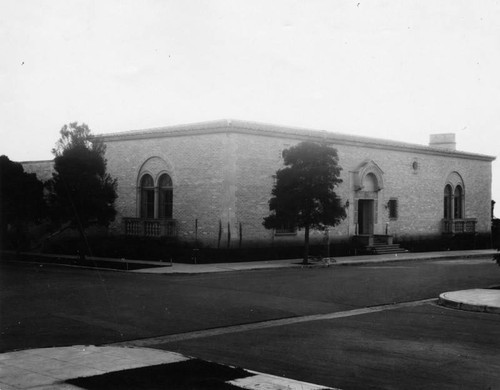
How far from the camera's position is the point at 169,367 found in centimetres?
808

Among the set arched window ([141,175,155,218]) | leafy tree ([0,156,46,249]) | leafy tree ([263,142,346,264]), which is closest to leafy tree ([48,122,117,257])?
leafy tree ([0,156,46,249])

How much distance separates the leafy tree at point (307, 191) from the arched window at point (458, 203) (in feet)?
57.5

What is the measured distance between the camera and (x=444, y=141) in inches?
1795

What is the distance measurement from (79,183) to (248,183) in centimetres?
735

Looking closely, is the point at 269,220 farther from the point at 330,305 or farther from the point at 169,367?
the point at 169,367

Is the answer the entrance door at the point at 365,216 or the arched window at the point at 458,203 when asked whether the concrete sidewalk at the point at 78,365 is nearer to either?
the entrance door at the point at 365,216

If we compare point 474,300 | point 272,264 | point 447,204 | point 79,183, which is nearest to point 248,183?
point 272,264

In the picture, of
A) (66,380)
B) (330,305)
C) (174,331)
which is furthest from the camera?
(330,305)

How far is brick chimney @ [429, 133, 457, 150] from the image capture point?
45.1 meters

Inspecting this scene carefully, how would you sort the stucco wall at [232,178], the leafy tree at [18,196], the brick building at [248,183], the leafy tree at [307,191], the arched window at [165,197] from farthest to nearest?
the arched window at [165,197] → the brick building at [248,183] → the stucco wall at [232,178] → the leafy tree at [18,196] → the leafy tree at [307,191]

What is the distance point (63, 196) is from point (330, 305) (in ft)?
47.7

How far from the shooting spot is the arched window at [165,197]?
30.5 meters

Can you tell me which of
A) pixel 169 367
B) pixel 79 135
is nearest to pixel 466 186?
pixel 79 135

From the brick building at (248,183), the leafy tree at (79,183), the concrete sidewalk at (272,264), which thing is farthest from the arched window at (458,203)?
the leafy tree at (79,183)
